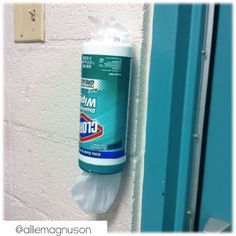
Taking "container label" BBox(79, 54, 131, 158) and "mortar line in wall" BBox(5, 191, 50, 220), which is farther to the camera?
"mortar line in wall" BBox(5, 191, 50, 220)

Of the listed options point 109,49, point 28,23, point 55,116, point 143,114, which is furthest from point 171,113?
point 28,23

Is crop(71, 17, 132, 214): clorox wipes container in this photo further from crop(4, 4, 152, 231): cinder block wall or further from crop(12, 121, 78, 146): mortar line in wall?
crop(12, 121, 78, 146): mortar line in wall

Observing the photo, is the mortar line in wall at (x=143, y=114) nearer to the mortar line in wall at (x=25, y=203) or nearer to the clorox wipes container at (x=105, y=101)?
the clorox wipes container at (x=105, y=101)

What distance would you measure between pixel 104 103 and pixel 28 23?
0.42m

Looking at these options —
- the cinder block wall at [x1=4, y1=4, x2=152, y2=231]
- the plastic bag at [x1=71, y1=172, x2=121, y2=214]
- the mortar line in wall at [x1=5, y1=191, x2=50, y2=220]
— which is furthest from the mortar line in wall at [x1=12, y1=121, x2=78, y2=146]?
the mortar line in wall at [x1=5, y1=191, x2=50, y2=220]

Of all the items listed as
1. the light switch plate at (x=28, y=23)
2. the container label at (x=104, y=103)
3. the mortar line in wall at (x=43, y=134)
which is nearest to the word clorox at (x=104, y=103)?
the container label at (x=104, y=103)

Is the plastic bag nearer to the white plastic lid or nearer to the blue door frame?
the blue door frame

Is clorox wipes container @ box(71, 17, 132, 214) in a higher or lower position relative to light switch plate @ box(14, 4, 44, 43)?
lower

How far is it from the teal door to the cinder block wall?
0.48ft

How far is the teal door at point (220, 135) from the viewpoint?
58 cm

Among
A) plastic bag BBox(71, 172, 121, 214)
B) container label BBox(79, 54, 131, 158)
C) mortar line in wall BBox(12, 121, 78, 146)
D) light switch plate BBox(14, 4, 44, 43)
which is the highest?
light switch plate BBox(14, 4, 44, 43)

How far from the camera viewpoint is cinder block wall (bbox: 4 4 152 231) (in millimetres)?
607

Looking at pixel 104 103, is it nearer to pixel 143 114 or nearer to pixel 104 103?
pixel 104 103

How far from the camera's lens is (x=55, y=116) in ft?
2.48
